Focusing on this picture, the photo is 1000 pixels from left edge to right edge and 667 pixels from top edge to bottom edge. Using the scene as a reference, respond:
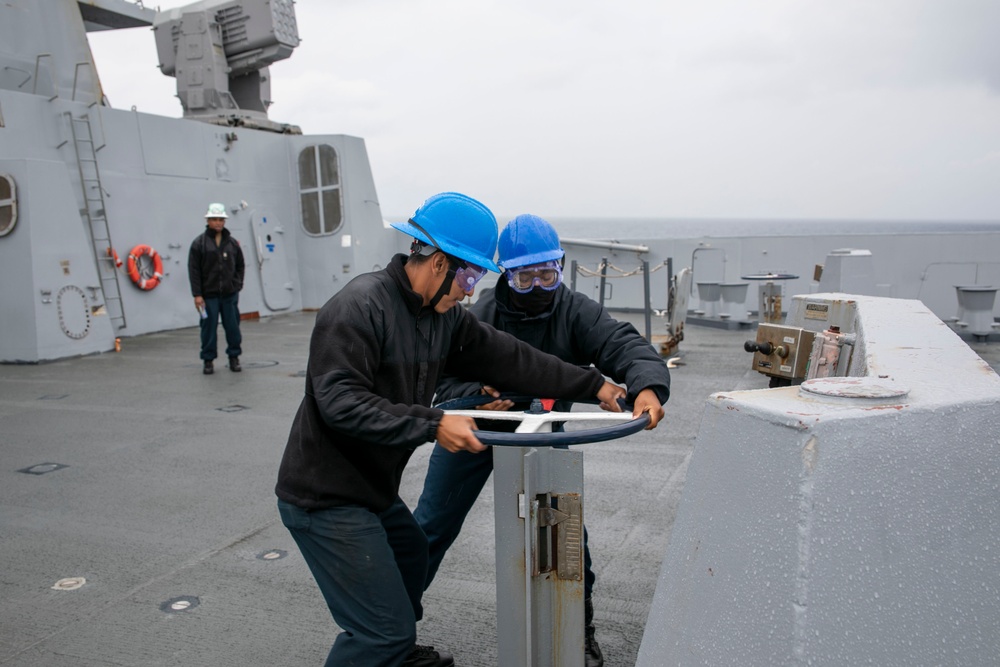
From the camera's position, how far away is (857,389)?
1.17 m

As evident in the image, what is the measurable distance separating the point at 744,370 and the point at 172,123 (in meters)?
10.1

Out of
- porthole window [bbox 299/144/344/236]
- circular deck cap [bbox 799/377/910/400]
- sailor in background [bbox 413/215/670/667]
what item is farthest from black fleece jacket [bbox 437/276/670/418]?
porthole window [bbox 299/144/344/236]

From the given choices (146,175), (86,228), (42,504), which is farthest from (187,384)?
(146,175)

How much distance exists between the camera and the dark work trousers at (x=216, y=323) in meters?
8.86

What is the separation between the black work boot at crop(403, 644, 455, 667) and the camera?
9.18ft

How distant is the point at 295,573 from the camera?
3.67 meters

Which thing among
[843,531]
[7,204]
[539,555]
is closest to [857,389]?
[843,531]

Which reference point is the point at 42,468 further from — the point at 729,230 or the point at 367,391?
the point at 729,230

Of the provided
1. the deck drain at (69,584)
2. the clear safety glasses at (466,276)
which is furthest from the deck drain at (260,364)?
the clear safety glasses at (466,276)

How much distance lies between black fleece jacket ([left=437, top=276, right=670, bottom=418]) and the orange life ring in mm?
Result: 10612

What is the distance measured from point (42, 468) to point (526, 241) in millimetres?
4203

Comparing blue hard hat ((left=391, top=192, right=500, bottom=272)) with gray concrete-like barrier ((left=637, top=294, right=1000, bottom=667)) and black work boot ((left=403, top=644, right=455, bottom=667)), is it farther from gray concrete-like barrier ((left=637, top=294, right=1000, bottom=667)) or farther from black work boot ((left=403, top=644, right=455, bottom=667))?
black work boot ((left=403, top=644, right=455, bottom=667))

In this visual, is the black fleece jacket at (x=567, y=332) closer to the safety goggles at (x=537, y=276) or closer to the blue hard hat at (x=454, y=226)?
the safety goggles at (x=537, y=276)

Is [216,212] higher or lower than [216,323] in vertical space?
Answer: higher
